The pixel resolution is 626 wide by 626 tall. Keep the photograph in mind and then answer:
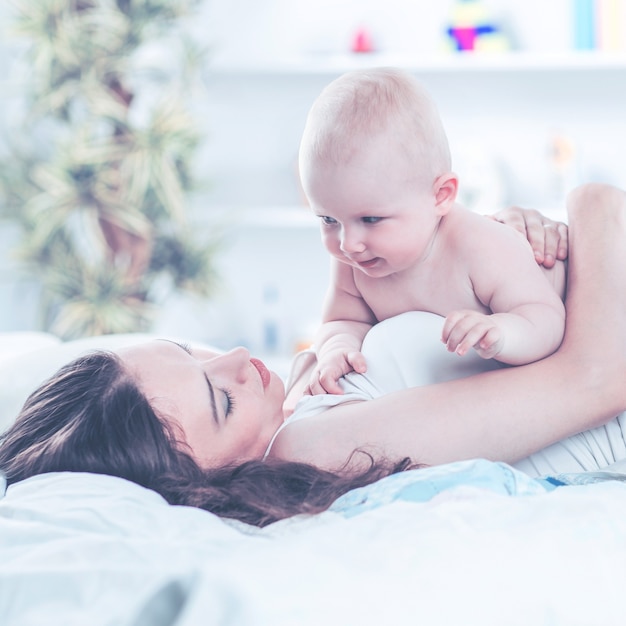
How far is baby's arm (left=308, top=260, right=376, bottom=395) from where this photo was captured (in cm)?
118

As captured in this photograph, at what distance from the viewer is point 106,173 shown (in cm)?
305

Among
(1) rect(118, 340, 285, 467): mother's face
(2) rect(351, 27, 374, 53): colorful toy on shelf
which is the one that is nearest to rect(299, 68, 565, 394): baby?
(1) rect(118, 340, 285, 467): mother's face

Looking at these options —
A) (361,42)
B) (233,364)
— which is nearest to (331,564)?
(233,364)

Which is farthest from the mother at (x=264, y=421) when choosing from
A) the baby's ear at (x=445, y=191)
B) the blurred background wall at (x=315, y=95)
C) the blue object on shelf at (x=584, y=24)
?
the blue object on shelf at (x=584, y=24)

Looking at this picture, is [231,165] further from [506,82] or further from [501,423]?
[501,423]

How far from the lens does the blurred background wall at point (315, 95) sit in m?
3.48

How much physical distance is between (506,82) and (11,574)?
3378 millimetres

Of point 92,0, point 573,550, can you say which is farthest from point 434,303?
point 92,0

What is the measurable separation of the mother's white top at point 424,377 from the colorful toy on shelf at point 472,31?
8.50ft

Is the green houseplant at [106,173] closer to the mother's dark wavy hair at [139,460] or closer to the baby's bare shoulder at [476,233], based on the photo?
the baby's bare shoulder at [476,233]

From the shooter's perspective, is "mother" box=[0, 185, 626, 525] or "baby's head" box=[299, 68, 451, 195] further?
"baby's head" box=[299, 68, 451, 195]

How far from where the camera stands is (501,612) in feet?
2.03

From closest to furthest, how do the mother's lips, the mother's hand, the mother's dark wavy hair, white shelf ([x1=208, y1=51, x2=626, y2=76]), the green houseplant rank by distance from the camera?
the mother's dark wavy hair < the mother's lips < the mother's hand < the green houseplant < white shelf ([x1=208, y1=51, x2=626, y2=76])

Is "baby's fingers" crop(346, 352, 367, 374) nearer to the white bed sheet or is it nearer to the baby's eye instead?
the baby's eye
